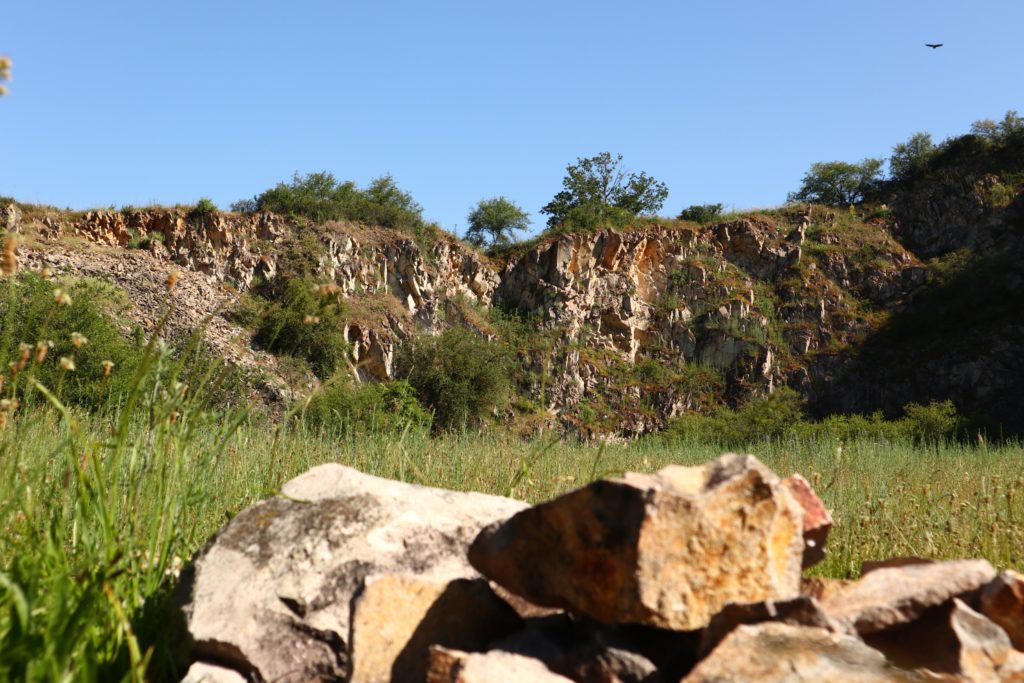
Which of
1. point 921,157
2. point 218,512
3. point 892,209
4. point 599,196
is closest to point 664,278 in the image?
point 599,196

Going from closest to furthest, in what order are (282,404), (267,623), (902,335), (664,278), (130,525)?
1. (267,623)
2. (130,525)
3. (282,404)
4. (902,335)
5. (664,278)

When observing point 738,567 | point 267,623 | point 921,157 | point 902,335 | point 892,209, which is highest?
point 921,157

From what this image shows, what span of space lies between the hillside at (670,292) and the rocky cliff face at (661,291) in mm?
67

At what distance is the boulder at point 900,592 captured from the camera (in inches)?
93.0

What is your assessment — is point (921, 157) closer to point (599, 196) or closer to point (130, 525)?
point (599, 196)

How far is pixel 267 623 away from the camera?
2615 millimetres

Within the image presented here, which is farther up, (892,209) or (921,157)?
(921,157)

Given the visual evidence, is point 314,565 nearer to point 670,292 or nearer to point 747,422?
point 747,422

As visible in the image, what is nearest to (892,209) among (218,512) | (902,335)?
(902,335)

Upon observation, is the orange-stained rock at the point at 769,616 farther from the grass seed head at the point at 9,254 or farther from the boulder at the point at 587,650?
the grass seed head at the point at 9,254

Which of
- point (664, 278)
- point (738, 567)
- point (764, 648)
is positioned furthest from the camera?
point (664, 278)

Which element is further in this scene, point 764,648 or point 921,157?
point 921,157

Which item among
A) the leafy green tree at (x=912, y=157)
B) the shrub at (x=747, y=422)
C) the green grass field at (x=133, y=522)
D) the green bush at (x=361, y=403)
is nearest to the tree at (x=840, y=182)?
the leafy green tree at (x=912, y=157)

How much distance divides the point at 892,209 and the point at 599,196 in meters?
12.6
